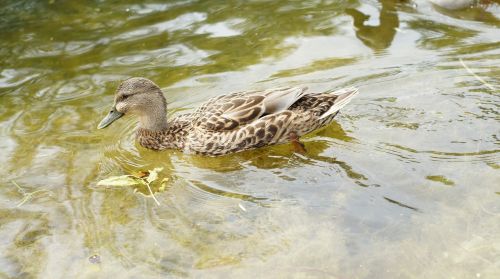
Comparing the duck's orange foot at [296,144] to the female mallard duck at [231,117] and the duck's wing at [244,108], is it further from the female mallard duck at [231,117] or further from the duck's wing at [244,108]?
the duck's wing at [244,108]

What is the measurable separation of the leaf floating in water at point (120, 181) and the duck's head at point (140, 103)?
2.73ft

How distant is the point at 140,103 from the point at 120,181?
1069 mm

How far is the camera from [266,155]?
6141 mm

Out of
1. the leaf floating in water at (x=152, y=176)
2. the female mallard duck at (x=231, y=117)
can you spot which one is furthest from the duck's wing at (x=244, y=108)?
the leaf floating in water at (x=152, y=176)

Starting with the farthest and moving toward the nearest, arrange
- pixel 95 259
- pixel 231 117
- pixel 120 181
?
pixel 231 117
pixel 120 181
pixel 95 259

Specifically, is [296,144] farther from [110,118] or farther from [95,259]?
[95,259]

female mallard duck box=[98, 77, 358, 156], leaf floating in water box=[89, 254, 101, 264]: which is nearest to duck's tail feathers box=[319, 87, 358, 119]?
female mallard duck box=[98, 77, 358, 156]

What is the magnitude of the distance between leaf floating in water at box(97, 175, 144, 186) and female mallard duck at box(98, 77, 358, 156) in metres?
0.74

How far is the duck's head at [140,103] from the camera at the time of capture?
20.8 ft

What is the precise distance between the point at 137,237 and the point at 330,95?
256 cm

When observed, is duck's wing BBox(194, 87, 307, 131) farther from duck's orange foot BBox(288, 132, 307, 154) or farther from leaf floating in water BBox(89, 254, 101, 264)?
leaf floating in water BBox(89, 254, 101, 264)

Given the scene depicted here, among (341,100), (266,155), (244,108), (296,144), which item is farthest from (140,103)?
(341,100)

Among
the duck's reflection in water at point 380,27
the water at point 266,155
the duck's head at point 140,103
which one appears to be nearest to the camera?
the water at point 266,155

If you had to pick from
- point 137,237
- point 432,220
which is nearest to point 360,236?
point 432,220
